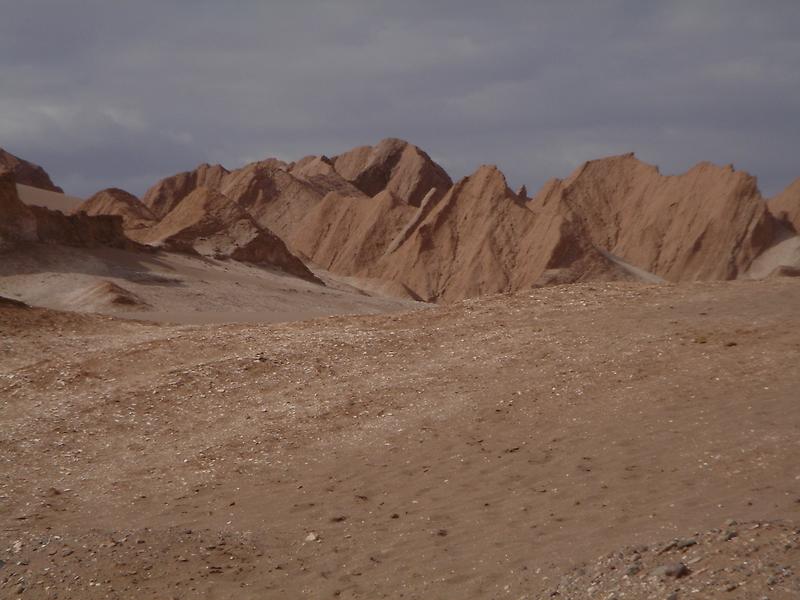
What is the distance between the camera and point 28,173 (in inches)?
4766

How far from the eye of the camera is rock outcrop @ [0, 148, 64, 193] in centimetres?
11700

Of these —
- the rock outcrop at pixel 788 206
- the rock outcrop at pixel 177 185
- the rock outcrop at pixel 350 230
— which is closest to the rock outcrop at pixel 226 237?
the rock outcrop at pixel 350 230

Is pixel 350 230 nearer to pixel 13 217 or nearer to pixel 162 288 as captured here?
pixel 13 217

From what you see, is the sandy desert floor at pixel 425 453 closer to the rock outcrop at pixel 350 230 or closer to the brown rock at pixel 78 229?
the brown rock at pixel 78 229

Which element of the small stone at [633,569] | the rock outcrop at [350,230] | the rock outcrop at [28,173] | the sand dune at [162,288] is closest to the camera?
the small stone at [633,569]

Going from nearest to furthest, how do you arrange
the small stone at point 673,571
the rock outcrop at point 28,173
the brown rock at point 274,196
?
the small stone at point 673,571
the brown rock at point 274,196
the rock outcrop at point 28,173

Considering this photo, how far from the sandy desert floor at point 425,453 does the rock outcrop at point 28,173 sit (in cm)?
10603

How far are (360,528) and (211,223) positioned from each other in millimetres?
44042

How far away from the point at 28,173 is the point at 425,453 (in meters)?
119

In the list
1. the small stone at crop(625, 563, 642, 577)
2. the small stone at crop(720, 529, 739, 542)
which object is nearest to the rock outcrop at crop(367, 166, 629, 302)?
the small stone at crop(720, 529, 739, 542)

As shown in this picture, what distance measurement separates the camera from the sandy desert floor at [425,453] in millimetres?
7773

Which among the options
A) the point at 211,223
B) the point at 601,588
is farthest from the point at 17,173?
the point at 601,588

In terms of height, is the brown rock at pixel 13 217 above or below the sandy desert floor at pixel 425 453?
above

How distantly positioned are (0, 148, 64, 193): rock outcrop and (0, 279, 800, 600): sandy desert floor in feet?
348
